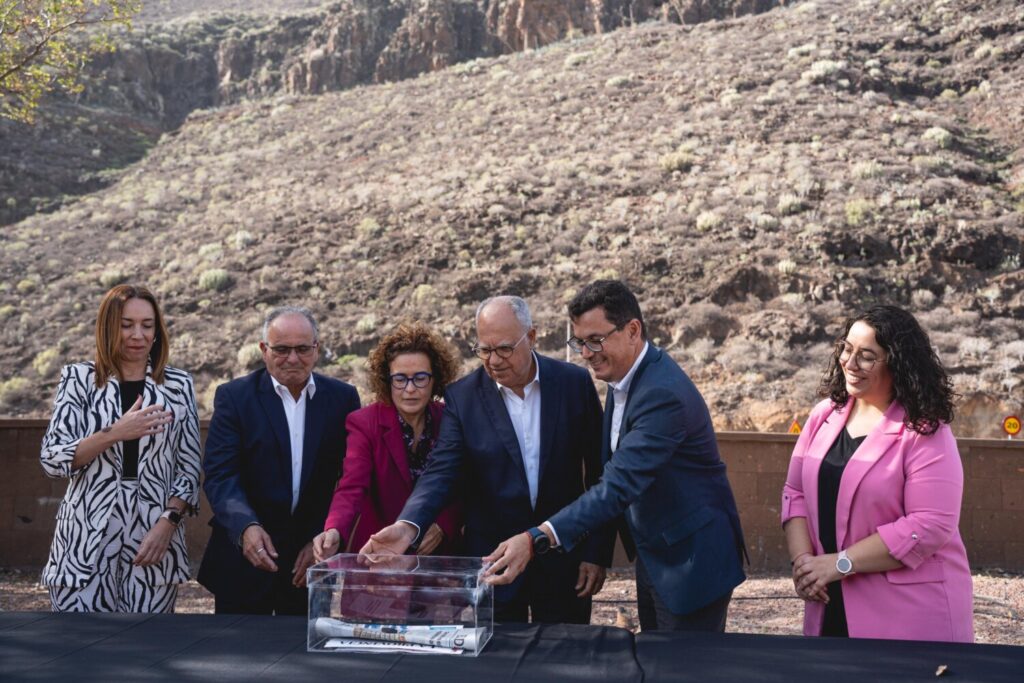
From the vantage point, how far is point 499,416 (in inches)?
143

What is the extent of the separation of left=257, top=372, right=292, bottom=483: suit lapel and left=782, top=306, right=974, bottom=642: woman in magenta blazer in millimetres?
2080

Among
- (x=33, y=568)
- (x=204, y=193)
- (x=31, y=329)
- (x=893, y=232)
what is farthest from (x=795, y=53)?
(x=33, y=568)

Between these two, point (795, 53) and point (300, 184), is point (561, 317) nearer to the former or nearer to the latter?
point (300, 184)

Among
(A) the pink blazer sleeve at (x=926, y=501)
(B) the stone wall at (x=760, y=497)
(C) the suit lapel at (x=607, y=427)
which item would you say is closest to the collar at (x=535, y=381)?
(C) the suit lapel at (x=607, y=427)

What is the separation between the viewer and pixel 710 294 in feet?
57.5

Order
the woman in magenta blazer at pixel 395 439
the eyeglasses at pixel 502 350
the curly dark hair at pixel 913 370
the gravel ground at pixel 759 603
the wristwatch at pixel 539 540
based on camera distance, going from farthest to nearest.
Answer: the gravel ground at pixel 759 603 → the woman in magenta blazer at pixel 395 439 → the eyeglasses at pixel 502 350 → the curly dark hair at pixel 913 370 → the wristwatch at pixel 539 540

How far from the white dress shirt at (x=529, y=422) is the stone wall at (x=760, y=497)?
16.2 feet

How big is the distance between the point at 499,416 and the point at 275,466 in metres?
1.05

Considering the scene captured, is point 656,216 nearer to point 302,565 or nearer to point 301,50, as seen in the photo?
point 302,565

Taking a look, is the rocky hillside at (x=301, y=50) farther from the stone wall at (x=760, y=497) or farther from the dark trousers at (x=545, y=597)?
the dark trousers at (x=545, y=597)

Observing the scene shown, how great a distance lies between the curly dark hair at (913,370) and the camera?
315 cm

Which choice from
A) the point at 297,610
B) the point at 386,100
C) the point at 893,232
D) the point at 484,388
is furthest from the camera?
the point at 386,100

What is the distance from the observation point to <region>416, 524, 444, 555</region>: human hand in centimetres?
364

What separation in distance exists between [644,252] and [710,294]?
2.08 meters
